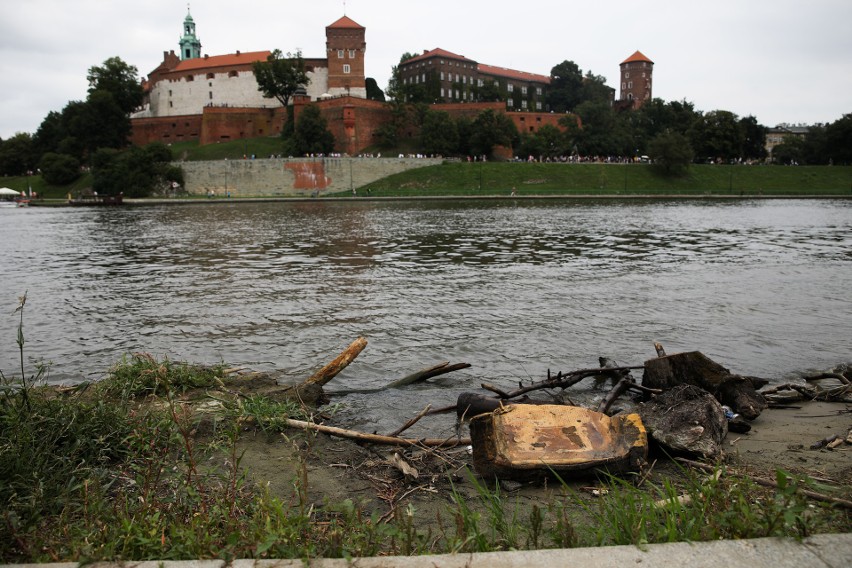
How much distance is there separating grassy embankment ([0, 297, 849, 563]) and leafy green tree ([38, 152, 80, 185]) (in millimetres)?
77358

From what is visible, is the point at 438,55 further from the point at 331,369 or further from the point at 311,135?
Answer: the point at 331,369

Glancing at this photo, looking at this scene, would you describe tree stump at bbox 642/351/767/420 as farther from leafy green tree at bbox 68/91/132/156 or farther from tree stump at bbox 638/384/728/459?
leafy green tree at bbox 68/91/132/156

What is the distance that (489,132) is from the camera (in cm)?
6962

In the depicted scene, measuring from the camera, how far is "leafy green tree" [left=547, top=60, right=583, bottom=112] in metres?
97.4

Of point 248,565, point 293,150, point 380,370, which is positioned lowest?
point 380,370

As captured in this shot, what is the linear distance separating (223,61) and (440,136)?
3268cm

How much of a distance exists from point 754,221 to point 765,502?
31.9 m

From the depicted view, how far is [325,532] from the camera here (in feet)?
8.82

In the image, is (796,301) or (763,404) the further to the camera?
(796,301)

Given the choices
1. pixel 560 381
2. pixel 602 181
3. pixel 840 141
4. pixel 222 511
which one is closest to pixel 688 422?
pixel 560 381

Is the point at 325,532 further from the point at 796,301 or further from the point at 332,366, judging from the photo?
the point at 796,301

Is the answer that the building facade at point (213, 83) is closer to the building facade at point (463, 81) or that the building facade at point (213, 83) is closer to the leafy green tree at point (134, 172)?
the building facade at point (463, 81)

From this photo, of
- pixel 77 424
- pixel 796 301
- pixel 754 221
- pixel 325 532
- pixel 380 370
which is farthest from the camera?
pixel 754 221

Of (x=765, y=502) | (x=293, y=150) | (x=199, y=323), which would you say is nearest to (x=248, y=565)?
(x=765, y=502)
